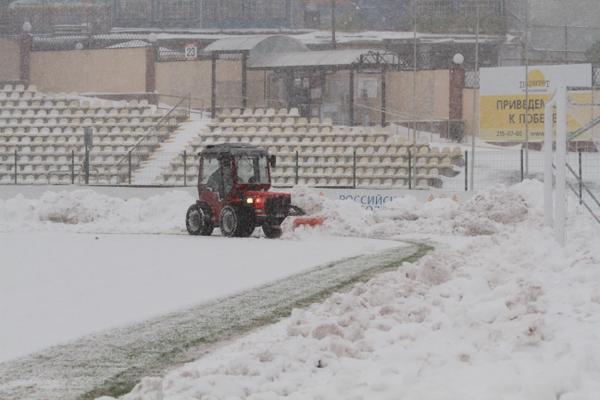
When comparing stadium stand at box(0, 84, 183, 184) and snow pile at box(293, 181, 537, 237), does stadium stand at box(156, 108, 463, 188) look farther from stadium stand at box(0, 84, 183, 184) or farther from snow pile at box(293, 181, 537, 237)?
snow pile at box(293, 181, 537, 237)

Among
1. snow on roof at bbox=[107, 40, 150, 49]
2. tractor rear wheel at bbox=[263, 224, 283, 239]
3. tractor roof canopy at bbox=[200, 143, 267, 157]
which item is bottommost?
tractor rear wheel at bbox=[263, 224, 283, 239]

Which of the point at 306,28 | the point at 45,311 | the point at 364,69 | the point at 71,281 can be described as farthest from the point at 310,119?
the point at 45,311

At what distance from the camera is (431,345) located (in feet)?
27.3

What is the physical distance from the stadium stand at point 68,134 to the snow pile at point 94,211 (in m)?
7.77

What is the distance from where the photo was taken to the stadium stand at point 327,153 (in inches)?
1455

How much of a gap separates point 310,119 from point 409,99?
4604 mm

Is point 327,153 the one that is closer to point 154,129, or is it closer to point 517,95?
point 517,95

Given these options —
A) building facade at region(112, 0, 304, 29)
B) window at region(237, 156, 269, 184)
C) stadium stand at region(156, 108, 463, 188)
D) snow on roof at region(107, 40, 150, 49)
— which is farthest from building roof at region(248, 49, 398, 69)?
window at region(237, 156, 269, 184)

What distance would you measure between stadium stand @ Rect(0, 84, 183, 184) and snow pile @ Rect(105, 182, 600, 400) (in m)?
28.5

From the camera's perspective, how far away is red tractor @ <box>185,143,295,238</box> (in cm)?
2402

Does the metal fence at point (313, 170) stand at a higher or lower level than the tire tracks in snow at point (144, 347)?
Result: higher

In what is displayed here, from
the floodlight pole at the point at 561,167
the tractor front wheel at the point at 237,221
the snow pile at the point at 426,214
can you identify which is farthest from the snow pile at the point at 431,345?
the snow pile at the point at 426,214

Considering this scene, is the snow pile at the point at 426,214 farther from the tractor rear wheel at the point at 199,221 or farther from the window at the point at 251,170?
the tractor rear wheel at the point at 199,221

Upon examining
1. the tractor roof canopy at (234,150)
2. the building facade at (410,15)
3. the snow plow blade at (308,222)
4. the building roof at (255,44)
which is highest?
the building facade at (410,15)
